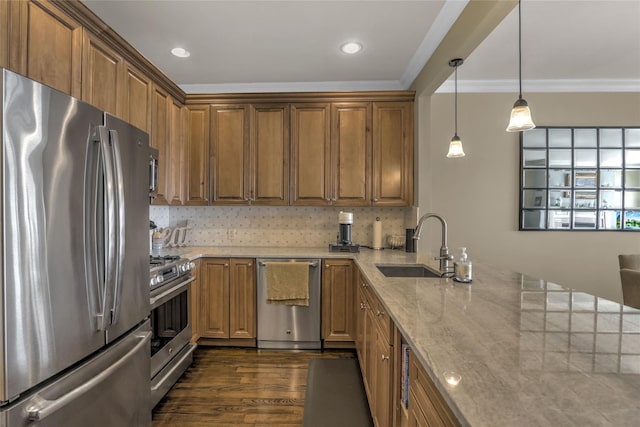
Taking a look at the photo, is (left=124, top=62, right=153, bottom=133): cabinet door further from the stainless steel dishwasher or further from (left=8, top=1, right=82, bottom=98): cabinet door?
the stainless steel dishwasher

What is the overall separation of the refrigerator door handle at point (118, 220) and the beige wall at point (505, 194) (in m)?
3.06

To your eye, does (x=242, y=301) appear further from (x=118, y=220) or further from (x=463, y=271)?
(x=463, y=271)

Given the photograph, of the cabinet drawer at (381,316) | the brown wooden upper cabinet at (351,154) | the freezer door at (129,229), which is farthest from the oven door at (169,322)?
the brown wooden upper cabinet at (351,154)

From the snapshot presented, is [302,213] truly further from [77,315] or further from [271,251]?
[77,315]

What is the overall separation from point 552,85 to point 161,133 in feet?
14.0

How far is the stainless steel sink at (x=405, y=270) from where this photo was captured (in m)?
2.39

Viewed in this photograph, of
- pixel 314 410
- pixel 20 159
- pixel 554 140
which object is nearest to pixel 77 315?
pixel 20 159

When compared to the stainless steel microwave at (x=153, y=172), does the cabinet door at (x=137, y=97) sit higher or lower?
higher

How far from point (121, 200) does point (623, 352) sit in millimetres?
1954

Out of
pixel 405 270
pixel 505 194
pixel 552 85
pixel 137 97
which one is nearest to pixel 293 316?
pixel 405 270

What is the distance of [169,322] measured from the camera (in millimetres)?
2375

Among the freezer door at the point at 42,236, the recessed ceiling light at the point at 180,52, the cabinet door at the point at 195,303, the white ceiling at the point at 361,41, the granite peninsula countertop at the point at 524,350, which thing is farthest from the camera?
the cabinet door at the point at 195,303

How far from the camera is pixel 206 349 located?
3.09m

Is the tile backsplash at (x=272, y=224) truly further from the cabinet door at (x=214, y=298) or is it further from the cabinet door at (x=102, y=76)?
the cabinet door at (x=102, y=76)
